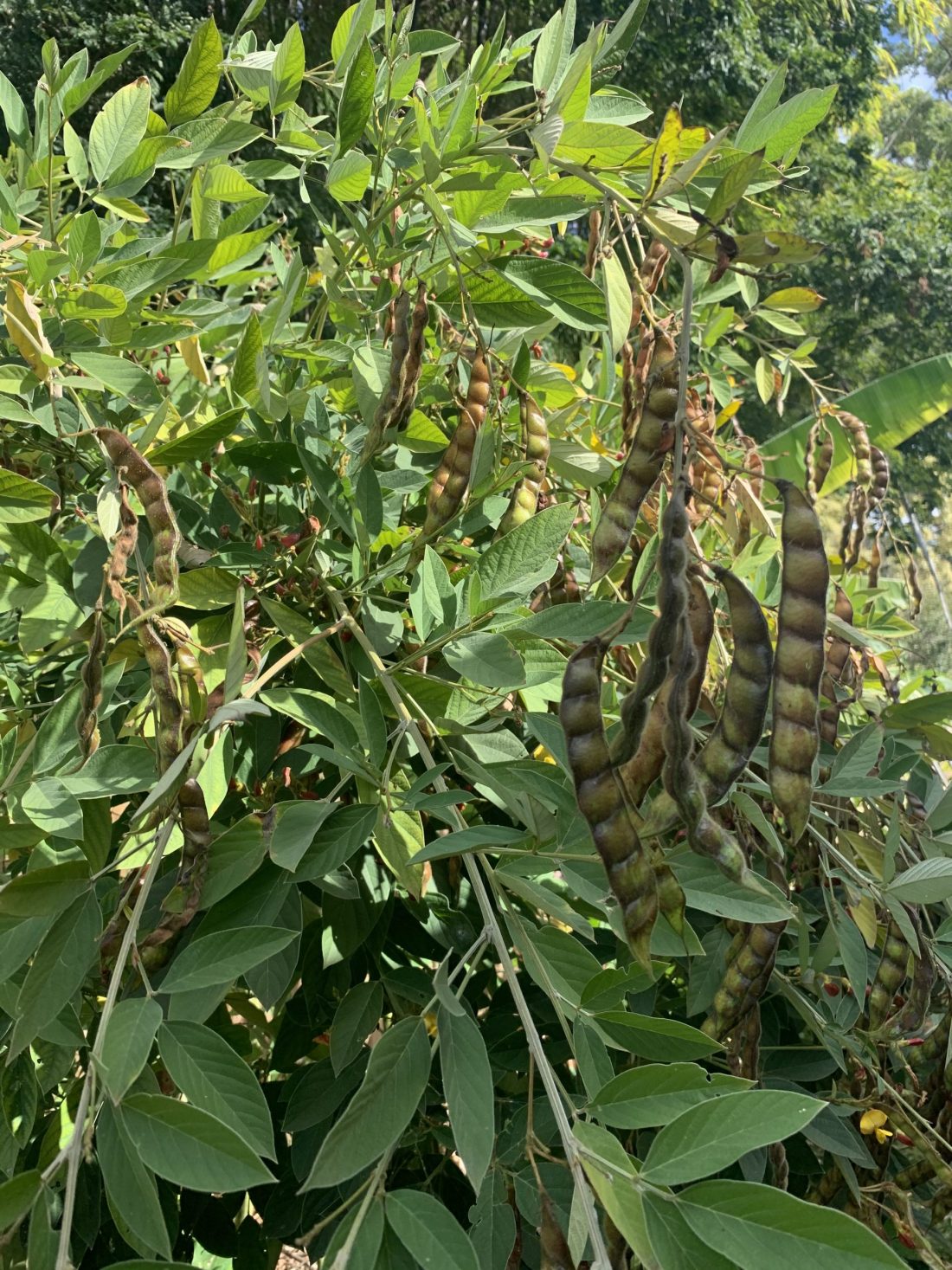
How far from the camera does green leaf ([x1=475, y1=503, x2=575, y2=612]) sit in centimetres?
64

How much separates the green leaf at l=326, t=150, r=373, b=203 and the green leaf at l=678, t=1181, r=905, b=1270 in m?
0.67

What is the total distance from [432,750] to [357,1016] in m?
0.18

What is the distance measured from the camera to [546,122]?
2.01 feet

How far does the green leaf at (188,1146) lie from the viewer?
425 millimetres

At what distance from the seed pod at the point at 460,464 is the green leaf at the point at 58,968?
0.31 meters

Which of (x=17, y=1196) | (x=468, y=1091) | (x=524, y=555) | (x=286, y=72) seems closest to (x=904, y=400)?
(x=286, y=72)

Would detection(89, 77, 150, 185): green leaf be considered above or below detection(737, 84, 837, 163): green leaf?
below

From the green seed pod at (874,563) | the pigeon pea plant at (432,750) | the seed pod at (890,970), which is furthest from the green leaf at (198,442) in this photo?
the green seed pod at (874,563)

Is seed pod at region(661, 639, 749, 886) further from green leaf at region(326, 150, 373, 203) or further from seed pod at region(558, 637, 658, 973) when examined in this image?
green leaf at region(326, 150, 373, 203)

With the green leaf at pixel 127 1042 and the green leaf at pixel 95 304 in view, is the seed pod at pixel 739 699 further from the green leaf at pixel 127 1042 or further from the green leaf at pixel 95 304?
the green leaf at pixel 95 304

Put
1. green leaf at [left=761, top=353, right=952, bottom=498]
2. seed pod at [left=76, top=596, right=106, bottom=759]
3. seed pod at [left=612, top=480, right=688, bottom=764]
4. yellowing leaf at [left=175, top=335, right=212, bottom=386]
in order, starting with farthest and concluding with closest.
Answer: green leaf at [left=761, top=353, right=952, bottom=498]
yellowing leaf at [left=175, top=335, right=212, bottom=386]
seed pod at [left=76, top=596, right=106, bottom=759]
seed pod at [left=612, top=480, right=688, bottom=764]

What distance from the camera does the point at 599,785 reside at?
0.42 meters

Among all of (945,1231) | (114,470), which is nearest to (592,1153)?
(114,470)

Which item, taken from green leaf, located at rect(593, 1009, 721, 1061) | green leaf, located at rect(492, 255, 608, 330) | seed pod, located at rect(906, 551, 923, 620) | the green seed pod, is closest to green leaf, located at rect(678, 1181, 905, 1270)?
green leaf, located at rect(593, 1009, 721, 1061)
